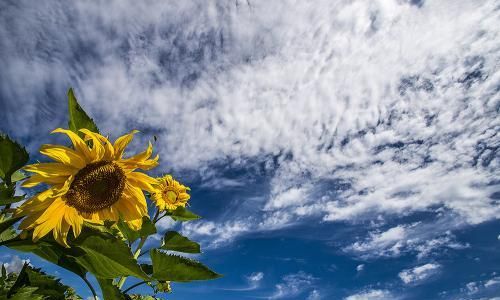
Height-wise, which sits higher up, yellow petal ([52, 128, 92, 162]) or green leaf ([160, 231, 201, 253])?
yellow petal ([52, 128, 92, 162])

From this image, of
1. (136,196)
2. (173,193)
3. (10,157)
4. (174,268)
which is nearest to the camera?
(10,157)

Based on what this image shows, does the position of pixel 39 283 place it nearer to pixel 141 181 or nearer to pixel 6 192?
pixel 6 192

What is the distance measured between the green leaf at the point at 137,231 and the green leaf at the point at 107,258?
24.4 inches

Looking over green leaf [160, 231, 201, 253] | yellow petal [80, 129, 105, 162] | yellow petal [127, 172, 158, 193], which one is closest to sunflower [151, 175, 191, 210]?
green leaf [160, 231, 201, 253]

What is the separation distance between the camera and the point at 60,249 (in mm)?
1739

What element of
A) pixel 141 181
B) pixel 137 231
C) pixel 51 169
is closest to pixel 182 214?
pixel 137 231

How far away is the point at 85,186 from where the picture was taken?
2.17m

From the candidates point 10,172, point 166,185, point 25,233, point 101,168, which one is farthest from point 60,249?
point 166,185

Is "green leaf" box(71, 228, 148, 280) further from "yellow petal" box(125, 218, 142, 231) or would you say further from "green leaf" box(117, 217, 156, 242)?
"green leaf" box(117, 217, 156, 242)

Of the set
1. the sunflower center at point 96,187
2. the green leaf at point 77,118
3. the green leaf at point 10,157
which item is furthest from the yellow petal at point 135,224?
A: the green leaf at point 10,157

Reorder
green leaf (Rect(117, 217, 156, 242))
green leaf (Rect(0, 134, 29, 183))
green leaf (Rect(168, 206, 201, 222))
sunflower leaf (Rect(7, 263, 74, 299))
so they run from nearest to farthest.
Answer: green leaf (Rect(0, 134, 29, 183)), sunflower leaf (Rect(7, 263, 74, 299)), green leaf (Rect(117, 217, 156, 242)), green leaf (Rect(168, 206, 201, 222))

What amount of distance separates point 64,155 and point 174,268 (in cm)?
81

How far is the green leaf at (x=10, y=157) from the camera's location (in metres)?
1.65

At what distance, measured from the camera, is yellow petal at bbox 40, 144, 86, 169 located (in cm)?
185
